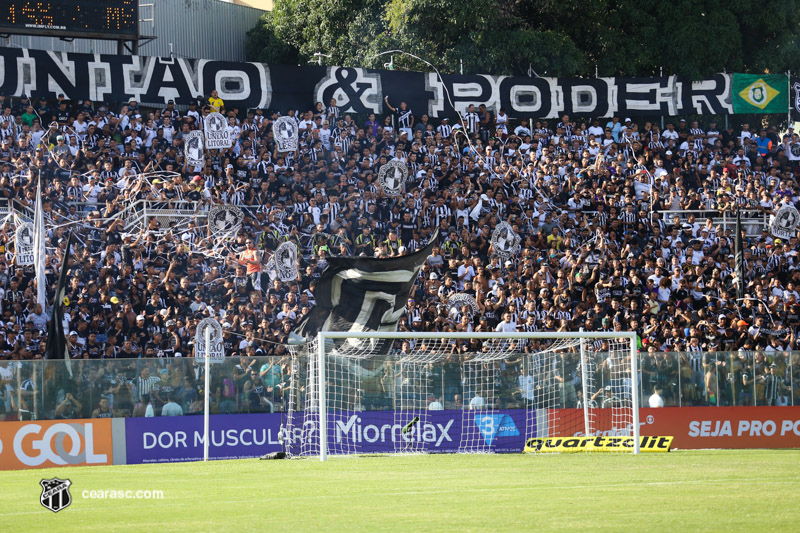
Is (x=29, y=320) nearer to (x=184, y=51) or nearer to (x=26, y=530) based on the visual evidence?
(x=26, y=530)

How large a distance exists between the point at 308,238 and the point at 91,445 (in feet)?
28.4

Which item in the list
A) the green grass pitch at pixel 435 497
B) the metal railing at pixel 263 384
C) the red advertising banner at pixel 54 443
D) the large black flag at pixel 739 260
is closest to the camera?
the green grass pitch at pixel 435 497

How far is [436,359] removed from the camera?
22750 millimetres

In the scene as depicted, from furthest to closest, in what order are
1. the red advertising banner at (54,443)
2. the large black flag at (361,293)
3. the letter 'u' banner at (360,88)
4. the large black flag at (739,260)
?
1. the letter 'u' banner at (360,88)
2. the large black flag at (739,260)
3. the large black flag at (361,293)
4. the red advertising banner at (54,443)

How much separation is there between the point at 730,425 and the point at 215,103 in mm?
16107

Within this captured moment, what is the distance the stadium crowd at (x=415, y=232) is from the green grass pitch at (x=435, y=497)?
275 inches

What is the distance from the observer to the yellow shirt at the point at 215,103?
101 ft

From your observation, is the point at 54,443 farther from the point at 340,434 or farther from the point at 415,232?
the point at 415,232

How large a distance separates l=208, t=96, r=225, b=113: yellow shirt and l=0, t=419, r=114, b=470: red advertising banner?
12.3m

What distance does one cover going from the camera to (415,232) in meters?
27.9

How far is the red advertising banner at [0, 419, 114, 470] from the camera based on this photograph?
775 inches

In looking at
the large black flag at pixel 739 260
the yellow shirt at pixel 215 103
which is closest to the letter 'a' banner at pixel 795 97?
the large black flag at pixel 739 260

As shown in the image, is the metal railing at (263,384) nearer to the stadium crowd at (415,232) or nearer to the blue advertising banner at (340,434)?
the stadium crowd at (415,232)

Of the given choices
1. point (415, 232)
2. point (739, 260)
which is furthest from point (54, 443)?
point (739, 260)
